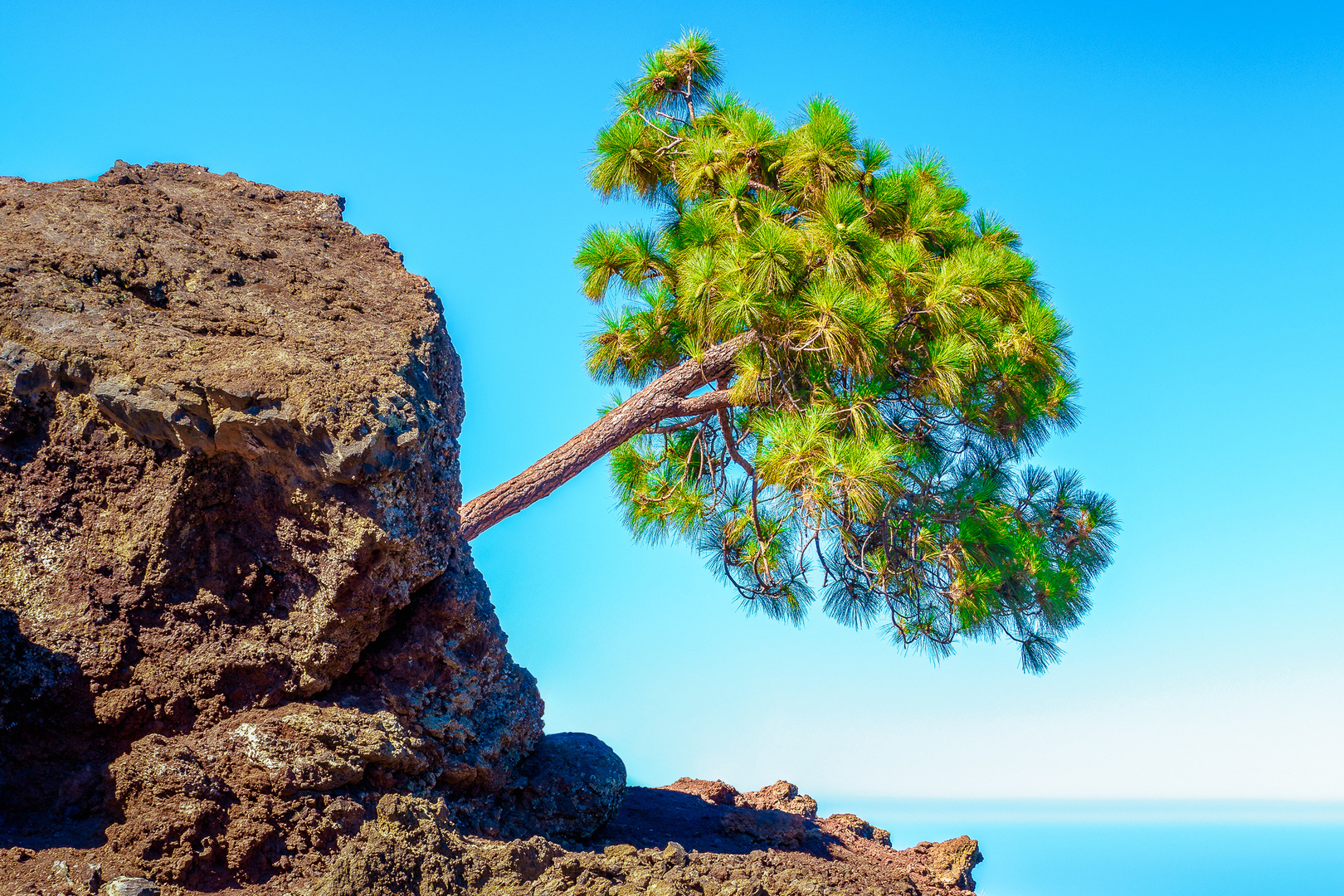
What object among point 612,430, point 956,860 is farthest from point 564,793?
point 612,430

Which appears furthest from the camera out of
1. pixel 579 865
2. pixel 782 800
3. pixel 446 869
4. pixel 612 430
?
pixel 612 430

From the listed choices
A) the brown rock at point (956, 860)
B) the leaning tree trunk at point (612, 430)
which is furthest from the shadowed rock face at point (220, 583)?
the brown rock at point (956, 860)

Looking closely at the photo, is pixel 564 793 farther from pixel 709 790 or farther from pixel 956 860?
pixel 956 860

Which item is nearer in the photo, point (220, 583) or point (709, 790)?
point (220, 583)

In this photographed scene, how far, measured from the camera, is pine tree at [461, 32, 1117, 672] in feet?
16.6

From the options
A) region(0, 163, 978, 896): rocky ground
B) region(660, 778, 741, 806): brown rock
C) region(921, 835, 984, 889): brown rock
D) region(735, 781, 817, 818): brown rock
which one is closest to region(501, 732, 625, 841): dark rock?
region(0, 163, 978, 896): rocky ground

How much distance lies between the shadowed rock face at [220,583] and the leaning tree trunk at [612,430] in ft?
8.31

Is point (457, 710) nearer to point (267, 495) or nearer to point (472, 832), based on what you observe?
point (472, 832)

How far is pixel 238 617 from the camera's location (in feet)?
8.89

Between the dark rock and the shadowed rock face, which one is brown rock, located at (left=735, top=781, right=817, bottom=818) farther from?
the shadowed rock face

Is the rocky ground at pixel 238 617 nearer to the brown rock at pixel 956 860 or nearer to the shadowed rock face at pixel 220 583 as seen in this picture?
the shadowed rock face at pixel 220 583

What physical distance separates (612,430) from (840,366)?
1.51 metres

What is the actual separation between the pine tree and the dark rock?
183 cm

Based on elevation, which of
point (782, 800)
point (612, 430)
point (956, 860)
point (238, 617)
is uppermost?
point (612, 430)
